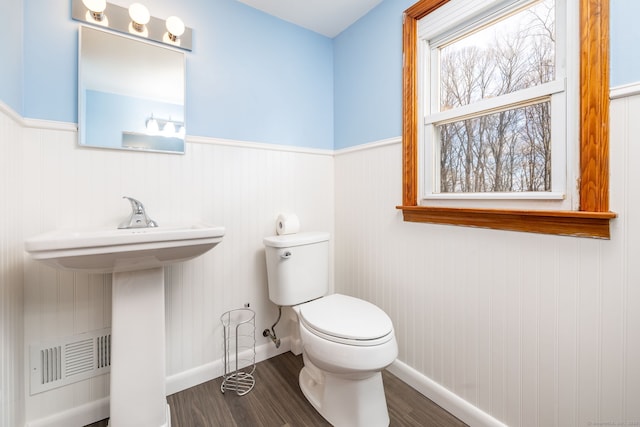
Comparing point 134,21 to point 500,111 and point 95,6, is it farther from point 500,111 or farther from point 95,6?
point 500,111

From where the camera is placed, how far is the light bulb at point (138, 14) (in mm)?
1292

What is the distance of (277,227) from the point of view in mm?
1772

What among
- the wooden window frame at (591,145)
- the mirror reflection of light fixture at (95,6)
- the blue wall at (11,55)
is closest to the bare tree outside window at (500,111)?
the wooden window frame at (591,145)

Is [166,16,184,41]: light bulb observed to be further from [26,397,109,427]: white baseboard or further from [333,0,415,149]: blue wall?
[26,397,109,427]: white baseboard

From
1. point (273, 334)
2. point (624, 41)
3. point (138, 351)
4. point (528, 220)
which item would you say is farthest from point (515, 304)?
point (138, 351)

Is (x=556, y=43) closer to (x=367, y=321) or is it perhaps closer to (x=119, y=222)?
(x=367, y=321)

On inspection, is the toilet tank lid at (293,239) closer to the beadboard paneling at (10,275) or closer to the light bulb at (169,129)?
the light bulb at (169,129)

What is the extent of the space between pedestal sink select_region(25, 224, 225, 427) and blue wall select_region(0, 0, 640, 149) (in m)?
0.69

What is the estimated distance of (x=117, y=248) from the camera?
929 millimetres

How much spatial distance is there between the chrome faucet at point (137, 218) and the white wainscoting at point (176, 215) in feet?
0.32

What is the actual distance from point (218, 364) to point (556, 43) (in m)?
2.18

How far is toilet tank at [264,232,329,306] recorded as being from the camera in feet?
5.12

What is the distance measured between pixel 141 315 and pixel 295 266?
2.48 ft

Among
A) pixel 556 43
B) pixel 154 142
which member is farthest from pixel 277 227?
pixel 556 43
